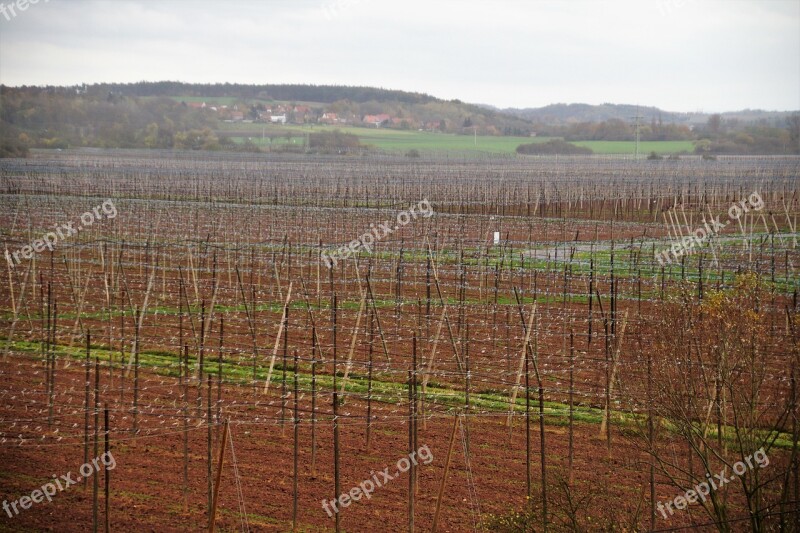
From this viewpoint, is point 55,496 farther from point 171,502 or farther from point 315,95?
point 315,95
